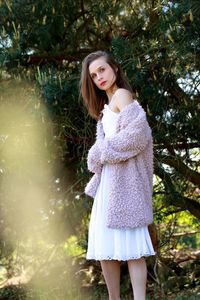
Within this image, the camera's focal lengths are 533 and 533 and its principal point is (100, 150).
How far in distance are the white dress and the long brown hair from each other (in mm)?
223

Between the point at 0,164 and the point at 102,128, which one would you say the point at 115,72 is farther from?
the point at 0,164

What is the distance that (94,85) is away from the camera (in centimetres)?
285

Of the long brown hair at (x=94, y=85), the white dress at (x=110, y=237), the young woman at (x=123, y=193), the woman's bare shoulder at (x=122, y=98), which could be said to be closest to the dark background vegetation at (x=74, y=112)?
the long brown hair at (x=94, y=85)

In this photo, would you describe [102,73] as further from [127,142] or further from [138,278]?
[138,278]

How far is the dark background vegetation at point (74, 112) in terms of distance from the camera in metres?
3.26

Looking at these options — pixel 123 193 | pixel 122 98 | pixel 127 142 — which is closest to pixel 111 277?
pixel 123 193

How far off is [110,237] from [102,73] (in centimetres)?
83

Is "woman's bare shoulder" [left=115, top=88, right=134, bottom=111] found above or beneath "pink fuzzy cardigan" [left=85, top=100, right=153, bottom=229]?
above

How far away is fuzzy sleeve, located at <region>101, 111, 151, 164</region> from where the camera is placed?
2.50m

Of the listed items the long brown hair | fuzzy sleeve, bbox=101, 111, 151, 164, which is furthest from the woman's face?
fuzzy sleeve, bbox=101, 111, 151, 164

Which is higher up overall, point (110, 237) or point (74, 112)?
point (74, 112)

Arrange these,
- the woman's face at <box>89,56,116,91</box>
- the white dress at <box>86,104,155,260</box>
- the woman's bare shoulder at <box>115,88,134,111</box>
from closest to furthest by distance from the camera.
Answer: the white dress at <box>86,104,155,260</box> → the woman's bare shoulder at <box>115,88,134,111</box> → the woman's face at <box>89,56,116,91</box>

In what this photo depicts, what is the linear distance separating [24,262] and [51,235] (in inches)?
16.3

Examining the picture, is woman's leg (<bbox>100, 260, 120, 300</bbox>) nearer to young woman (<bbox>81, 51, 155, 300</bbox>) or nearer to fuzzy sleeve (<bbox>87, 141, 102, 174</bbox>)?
young woman (<bbox>81, 51, 155, 300</bbox>)
